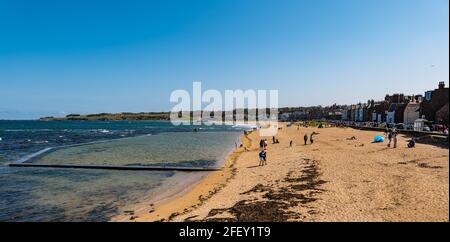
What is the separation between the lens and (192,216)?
491 inches

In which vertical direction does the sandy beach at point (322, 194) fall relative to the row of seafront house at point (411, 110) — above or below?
below

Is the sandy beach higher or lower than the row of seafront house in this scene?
lower

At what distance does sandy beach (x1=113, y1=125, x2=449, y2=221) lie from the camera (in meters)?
11.2

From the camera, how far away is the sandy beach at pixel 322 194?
1116cm

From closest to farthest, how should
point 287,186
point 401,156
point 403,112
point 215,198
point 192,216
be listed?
point 192,216 → point 215,198 → point 287,186 → point 401,156 → point 403,112

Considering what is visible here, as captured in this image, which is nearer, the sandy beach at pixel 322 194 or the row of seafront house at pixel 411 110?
the sandy beach at pixel 322 194

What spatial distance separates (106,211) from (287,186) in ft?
29.4

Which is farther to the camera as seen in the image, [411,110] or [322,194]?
[411,110]

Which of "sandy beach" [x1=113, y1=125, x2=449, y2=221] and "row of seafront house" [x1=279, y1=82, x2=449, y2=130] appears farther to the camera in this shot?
"row of seafront house" [x1=279, y1=82, x2=449, y2=130]

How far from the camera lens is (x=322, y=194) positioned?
14273 millimetres

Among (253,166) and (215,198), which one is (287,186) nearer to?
(215,198)

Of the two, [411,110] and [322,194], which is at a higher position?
[411,110]
